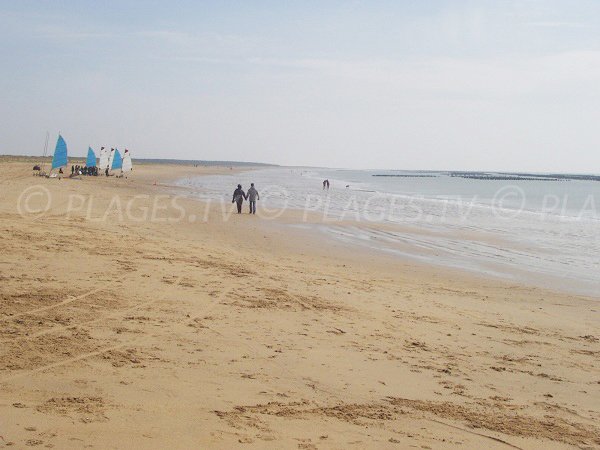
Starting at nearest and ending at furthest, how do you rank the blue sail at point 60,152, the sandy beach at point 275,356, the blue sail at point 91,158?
the sandy beach at point 275,356, the blue sail at point 60,152, the blue sail at point 91,158

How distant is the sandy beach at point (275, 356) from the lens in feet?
14.9

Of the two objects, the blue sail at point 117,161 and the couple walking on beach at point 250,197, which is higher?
the blue sail at point 117,161

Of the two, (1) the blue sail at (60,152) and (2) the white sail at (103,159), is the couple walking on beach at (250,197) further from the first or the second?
(2) the white sail at (103,159)

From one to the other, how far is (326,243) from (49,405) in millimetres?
13482

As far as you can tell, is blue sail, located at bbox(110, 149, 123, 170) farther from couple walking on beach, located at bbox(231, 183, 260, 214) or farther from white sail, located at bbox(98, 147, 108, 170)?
couple walking on beach, located at bbox(231, 183, 260, 214)

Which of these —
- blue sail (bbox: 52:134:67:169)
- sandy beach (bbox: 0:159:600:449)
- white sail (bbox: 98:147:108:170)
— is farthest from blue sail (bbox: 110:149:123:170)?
sandy beach (bbox: 0:159:600:449)

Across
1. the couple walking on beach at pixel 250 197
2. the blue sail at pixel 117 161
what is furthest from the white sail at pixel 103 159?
the couple walking on beach at pixel 250 197

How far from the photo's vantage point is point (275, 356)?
638cm

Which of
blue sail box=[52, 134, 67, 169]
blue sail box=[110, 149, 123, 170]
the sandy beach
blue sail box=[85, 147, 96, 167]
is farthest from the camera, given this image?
blue sail box=[110, 149, 123, 170]

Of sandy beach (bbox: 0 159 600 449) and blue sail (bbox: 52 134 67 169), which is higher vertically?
blue sail (bbox: 52 134 67 169)

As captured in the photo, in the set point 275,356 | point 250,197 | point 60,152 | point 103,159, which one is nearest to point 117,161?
point 103,159

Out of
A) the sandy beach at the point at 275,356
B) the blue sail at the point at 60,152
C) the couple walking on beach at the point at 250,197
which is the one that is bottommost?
the sandy beach at the point at 275,356

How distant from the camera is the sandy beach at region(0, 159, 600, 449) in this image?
4.55m

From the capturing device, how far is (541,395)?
19.1ft
